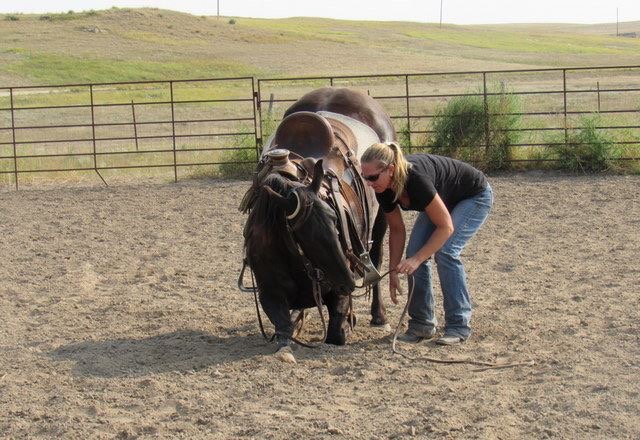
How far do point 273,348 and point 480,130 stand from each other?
839 centimetres

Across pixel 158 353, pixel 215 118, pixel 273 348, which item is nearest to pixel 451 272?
pixel 273 348

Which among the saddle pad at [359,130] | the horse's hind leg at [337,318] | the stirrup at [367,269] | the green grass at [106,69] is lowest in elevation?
the horse's hind leg at [337,318]

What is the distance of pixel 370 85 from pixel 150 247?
3125 centimetres

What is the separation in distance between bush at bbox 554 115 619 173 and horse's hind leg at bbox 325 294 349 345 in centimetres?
779

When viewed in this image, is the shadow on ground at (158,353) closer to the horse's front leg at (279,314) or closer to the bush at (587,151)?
the horse's front leg at (279,314)

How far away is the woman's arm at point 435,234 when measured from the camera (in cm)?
509

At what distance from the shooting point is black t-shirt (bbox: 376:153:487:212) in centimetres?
507

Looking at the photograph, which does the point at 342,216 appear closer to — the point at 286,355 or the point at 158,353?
the point at 286,355

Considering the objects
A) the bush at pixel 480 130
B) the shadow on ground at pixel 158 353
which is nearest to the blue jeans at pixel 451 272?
the shadow on ground at pixel 158 353

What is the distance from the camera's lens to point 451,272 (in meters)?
5.54

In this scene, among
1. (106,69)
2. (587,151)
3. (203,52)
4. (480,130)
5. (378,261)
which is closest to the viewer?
(378,261)

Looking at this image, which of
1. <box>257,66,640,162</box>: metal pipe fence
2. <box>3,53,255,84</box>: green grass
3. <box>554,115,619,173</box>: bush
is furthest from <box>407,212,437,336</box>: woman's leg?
<box>3,53,255,84</box>: green grass

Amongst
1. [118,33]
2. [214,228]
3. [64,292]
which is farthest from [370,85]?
[64,292]

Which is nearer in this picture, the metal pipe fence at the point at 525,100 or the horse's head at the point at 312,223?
the horse's head at the point at 312,223
